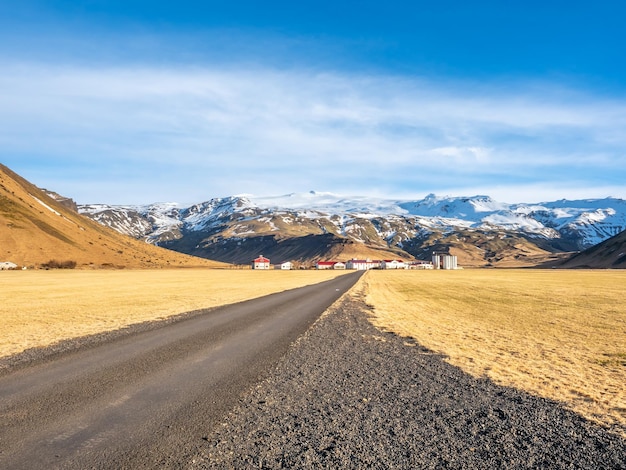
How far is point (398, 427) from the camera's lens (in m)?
Answer: 8.20

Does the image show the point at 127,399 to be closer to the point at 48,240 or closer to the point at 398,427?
the point at 398,427

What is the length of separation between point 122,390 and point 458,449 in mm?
7961

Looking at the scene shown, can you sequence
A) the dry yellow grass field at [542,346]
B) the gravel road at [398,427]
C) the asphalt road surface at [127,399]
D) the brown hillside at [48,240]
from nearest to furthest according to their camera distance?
the gravel road at [398,427] < the asphalt road surface at [127,399] < the dry yellow grass field at [542,346] < the brown hillside at [48,240]

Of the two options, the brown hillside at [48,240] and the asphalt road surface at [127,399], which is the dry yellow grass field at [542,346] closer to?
the asphalt road surface at [127,399]

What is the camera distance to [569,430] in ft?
26.9

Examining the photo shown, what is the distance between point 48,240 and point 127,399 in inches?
6107

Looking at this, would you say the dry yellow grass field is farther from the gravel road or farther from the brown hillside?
the brown hillside

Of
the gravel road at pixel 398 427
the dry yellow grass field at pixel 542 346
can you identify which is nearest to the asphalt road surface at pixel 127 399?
the gravel road at pixel 398 427

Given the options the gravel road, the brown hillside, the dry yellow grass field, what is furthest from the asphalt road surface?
the brown hillside

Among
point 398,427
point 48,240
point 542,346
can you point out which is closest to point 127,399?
point 398,427

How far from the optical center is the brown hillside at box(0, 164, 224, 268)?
12775 cm

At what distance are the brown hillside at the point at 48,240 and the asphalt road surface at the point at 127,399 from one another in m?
130

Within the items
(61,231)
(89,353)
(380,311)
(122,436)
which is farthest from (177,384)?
(61,231)

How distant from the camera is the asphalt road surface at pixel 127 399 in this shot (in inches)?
274
